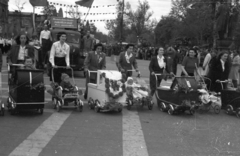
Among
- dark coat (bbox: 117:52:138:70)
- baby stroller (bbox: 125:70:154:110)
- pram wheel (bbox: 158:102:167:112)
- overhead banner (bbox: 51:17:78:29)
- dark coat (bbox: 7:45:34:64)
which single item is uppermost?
overhead banner (bbox: 51:17:78:29)

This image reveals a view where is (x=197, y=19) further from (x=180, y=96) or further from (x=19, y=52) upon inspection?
→ (x=19, y=52)

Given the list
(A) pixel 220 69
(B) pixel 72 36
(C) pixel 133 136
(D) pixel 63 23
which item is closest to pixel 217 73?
(A) pixel 220 69

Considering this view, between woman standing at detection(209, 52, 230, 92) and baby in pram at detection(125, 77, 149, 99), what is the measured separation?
2.66 meters

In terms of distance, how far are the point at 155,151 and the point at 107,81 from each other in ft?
10.5

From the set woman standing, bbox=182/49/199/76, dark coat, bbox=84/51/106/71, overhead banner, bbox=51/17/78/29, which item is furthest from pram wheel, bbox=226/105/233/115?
overhead banner, bbox=51/17/78/29

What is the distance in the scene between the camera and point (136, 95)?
9.18 metres

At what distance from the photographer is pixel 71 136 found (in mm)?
6340

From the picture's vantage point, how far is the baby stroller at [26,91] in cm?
763

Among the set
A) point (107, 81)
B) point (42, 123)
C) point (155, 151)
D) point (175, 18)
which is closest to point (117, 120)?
point (107, 81)

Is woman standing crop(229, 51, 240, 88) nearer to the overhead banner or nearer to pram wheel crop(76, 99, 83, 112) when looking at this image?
pram wheel crop(76, 99, 83, 112)

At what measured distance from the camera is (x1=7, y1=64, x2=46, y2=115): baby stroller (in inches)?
300

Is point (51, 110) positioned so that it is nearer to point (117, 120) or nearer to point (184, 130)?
point (117, 120)

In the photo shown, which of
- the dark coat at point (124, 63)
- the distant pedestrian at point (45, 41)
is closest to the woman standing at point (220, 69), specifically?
the dark coat at point (124, 63)

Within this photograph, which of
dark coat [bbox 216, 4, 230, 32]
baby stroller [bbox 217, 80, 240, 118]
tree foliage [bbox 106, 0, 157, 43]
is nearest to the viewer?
baby stroller [bbox 217, 80, 240, 118]
